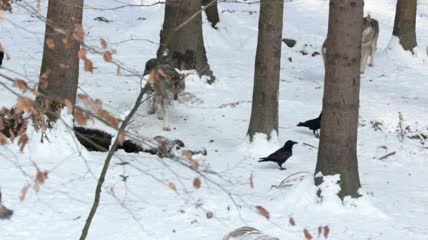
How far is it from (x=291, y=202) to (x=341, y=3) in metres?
2.38

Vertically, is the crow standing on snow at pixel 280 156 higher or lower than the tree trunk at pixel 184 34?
lower

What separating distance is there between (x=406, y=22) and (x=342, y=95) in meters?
11.4

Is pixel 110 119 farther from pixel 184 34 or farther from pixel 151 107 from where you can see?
pixel 184 34

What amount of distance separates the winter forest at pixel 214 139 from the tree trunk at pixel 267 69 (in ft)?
0.06

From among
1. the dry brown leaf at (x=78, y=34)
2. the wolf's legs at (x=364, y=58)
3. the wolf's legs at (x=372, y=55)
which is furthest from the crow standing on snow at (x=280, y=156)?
the wolf's legs at (x=372, y=55)

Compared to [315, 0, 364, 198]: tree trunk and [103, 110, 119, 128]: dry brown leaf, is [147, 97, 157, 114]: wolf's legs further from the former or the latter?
[103, 110, 119, 128]: dry brown leaf

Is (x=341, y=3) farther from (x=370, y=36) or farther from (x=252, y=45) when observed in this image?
(x=252, y=45)

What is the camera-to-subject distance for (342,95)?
900 centimetres

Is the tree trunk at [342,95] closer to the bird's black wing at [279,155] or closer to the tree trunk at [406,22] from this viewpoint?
the bird's black wing at [279,155]

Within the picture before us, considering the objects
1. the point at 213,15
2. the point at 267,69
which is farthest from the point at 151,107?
the point at 213,15

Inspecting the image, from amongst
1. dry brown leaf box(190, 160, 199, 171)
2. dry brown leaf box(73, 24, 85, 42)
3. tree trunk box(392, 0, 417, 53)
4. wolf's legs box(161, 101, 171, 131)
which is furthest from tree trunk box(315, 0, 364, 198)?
tree trunk box(392, 0, 417, 53)

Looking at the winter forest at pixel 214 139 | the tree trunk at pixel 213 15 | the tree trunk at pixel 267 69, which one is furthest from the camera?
the tree trunk at pixel 213 15

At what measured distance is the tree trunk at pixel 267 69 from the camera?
11.6 meters

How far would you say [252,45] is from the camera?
2095 cm
